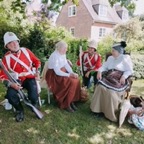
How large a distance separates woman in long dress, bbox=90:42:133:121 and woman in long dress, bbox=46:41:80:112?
1.60 feet

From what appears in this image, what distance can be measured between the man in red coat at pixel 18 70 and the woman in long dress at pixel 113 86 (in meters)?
1.22

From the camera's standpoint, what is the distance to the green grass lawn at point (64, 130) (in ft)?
12.4

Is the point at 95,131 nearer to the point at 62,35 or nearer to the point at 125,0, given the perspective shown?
the point at 125,0

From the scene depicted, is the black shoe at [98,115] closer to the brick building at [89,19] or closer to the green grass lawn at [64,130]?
the green grass lawn at [64,130]

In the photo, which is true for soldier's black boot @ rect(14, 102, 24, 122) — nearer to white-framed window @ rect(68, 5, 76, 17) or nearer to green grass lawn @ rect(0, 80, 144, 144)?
green grass lawn @ rect(0, 80, 144, 144)

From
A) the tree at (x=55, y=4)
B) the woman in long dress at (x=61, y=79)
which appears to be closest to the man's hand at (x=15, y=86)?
the woman in long dress at (x=61, y=79)

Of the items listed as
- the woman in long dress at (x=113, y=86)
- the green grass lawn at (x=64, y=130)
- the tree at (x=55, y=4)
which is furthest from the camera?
the tree at (x=55, y=4)

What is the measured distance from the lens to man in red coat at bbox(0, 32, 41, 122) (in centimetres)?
406

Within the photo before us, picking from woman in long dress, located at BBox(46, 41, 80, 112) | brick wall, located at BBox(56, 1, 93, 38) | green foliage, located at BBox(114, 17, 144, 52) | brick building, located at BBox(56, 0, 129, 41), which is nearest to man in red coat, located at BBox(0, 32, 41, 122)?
woman in long dress, located at BBox(46, 41, 80, 112)

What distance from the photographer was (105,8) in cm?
2734

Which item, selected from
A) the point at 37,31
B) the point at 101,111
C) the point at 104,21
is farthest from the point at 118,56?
the point at 104,21

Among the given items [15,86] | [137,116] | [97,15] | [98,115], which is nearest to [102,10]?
[97,15]

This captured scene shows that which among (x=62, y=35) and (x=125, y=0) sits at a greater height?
(x=125, y=0)

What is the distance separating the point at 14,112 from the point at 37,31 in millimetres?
4393
